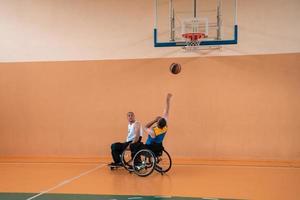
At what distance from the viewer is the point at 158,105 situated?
813 centimetres

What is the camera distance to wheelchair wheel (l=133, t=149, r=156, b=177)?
5.93m

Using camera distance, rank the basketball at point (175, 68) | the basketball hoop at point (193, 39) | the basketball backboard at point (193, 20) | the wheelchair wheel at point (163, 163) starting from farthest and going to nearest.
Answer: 1. the basketball backboard at point (193, 20)
2. the basketball at point (175, 68)
3. the basketball hoop at point (193, 39)
4. the wheelchair wheel at point (163, 163)

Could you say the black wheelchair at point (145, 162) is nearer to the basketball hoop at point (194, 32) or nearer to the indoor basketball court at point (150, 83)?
the indoor basketball court at point (150, 83)

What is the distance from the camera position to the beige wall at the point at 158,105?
7.75m

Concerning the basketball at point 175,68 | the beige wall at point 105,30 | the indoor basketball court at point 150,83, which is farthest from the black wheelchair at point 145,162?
the beige wall at point 105,30

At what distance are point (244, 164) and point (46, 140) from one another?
4.58 meters

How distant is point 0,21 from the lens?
879 cm

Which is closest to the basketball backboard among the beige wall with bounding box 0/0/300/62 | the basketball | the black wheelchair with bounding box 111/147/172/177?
the beige wall with bounding box 0/0/300/62

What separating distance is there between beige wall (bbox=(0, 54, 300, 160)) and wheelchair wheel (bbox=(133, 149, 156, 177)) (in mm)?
1954

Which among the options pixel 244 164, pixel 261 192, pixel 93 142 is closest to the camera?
pixel 261 192

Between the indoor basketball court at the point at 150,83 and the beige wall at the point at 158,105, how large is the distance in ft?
0.07

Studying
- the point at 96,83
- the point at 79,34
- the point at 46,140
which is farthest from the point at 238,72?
the point at 46,140

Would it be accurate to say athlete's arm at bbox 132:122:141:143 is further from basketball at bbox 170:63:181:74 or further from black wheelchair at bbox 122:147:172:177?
basketball at bbox 170:63:181:74

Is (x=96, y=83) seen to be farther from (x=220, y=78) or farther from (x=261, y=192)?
(x=261, y=192)
